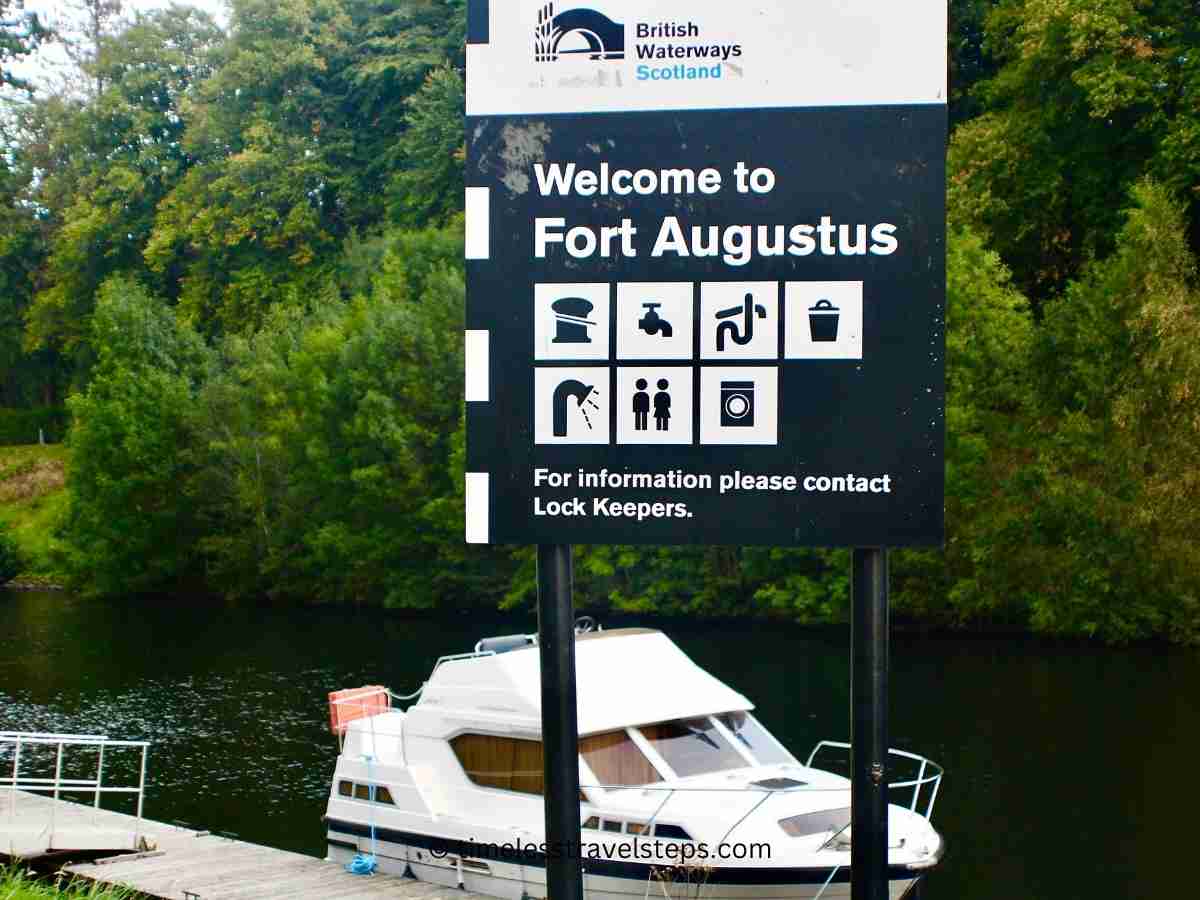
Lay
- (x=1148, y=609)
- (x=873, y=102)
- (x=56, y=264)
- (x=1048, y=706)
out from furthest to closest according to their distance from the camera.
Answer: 1. (x=56, y=264)
2. (x=1148, y=609)
3. (x=1048, y=706)
4. (x=873, y=102)

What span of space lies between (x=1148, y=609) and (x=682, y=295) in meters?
33.3

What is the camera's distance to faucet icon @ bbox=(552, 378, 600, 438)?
6.79 meters

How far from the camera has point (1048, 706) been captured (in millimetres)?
29125

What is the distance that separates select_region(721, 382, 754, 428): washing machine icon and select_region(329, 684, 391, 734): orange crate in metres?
11.5

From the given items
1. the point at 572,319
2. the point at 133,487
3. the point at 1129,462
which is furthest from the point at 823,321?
the point at 133,487

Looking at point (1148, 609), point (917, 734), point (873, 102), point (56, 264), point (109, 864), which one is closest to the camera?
point (873, 102)

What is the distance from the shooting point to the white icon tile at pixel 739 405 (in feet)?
21.8

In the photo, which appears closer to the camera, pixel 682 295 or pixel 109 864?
pixel 682 295

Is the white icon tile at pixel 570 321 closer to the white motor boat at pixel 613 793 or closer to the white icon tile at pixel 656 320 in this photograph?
the white icon tile at pixel 656 320

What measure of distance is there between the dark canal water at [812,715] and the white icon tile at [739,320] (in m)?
13.5

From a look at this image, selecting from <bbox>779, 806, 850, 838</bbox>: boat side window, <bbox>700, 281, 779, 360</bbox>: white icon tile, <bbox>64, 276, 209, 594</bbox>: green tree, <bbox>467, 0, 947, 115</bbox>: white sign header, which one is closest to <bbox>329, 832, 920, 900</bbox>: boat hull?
<bbox>779, 806, 850, 838</bbox>: boat side window

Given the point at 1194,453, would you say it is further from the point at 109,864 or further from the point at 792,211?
the point at 792,211

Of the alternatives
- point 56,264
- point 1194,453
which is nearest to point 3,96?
point 56,264

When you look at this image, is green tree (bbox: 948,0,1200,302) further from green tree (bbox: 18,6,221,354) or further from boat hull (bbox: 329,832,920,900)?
green tree (bbox: 18,6,221,354)
